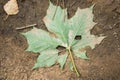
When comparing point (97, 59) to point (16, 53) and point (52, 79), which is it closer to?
point (52, 79)

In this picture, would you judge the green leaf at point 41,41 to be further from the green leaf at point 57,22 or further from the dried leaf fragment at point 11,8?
the dried leaf fragment at point 11,8

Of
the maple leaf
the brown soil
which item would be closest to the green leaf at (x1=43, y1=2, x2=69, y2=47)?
the maple leaf

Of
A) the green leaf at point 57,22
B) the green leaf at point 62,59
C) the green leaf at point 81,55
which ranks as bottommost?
the green leaf at point 62,59

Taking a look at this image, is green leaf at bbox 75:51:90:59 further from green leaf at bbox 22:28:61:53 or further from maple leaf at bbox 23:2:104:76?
green leaf at bbox 22:28:61:53

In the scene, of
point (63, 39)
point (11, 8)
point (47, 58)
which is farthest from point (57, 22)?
point (11, 8)

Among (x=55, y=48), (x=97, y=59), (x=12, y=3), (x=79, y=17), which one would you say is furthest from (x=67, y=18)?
(x=12, y=3)

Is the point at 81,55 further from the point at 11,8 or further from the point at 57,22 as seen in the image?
the point at 11,8

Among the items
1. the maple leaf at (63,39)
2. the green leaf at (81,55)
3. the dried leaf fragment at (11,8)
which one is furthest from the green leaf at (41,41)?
the dried leaf fragment at (11,8)

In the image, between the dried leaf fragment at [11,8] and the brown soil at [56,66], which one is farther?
the dried leaf fragment at [11,8]
